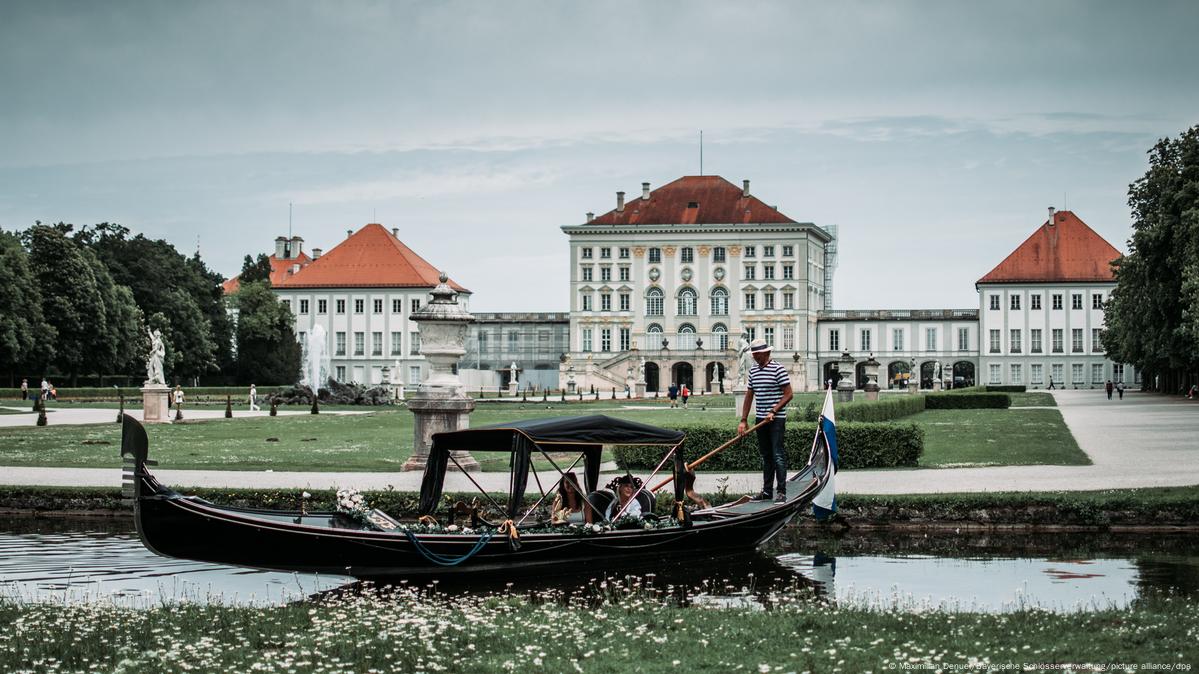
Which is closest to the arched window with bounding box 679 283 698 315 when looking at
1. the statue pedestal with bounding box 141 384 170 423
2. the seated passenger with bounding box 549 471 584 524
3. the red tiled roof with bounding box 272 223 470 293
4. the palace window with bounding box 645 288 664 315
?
the palace window with bounding box 645 288 664 315

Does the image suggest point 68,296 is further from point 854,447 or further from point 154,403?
point 854,447

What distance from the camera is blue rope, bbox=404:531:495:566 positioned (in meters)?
13.2

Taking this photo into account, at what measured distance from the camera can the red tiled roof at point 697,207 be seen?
10581cm

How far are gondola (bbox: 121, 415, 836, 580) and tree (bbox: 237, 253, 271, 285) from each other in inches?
3993

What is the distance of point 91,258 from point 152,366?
36947mm

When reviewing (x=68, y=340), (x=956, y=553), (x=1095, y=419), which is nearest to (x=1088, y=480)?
(x=956, y=553)

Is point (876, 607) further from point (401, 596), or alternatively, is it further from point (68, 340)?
point (68, 340)

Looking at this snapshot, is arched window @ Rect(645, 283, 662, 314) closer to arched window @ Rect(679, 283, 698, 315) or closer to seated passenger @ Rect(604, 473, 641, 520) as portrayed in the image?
arched window @ Rect(679, 283, 698, 315)

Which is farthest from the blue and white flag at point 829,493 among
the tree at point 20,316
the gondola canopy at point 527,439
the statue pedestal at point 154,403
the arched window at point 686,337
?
the arched window at point 686,337

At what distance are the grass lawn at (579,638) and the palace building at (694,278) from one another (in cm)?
9143

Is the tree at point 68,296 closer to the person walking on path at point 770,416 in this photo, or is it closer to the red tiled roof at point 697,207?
the red tiled roof at point 697,207

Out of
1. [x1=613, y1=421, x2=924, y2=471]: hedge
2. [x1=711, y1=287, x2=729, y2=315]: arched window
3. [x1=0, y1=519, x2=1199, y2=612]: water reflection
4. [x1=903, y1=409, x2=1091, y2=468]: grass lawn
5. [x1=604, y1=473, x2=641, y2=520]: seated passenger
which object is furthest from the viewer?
[x1=711, y1=287, x2=729, y2=315]: arched window

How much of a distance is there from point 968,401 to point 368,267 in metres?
68.3

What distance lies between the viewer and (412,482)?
68.2 feet
